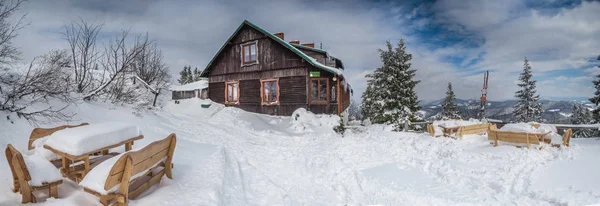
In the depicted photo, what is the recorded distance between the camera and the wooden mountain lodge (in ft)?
51.0

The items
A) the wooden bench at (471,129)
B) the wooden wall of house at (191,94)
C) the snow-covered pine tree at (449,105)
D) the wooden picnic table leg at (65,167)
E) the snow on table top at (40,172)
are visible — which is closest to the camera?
the snow on table top at (40,172)

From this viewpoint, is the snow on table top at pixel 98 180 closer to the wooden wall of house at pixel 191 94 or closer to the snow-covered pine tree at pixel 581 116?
the wooden wall of house at pixel 191 94

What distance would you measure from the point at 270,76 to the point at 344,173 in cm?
1181

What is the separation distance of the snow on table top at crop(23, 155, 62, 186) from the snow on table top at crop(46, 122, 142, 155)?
374 millimetres

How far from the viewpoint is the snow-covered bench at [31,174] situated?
310 cm

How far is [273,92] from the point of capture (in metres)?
17.2

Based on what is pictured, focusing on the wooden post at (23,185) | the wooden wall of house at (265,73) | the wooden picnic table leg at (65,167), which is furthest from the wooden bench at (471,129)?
the wooden post at (23,185)

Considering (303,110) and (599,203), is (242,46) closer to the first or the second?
(303,110)

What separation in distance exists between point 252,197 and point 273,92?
42.2 ft

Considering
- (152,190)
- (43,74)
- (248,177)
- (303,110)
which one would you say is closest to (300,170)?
(248,177)

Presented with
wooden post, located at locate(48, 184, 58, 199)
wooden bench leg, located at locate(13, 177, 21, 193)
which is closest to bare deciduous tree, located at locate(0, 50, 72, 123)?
wooden bench leg, located at locate(13, 177, 21, 193)

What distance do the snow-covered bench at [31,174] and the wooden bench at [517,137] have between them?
41.2 ft

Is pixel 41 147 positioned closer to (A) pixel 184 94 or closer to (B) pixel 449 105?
(A) pixel 184 94

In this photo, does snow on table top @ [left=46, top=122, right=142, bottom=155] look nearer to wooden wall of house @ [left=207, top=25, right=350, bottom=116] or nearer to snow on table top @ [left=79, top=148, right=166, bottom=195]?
snow on table top @ [left=79, top=148, right=166, bottom=195]
